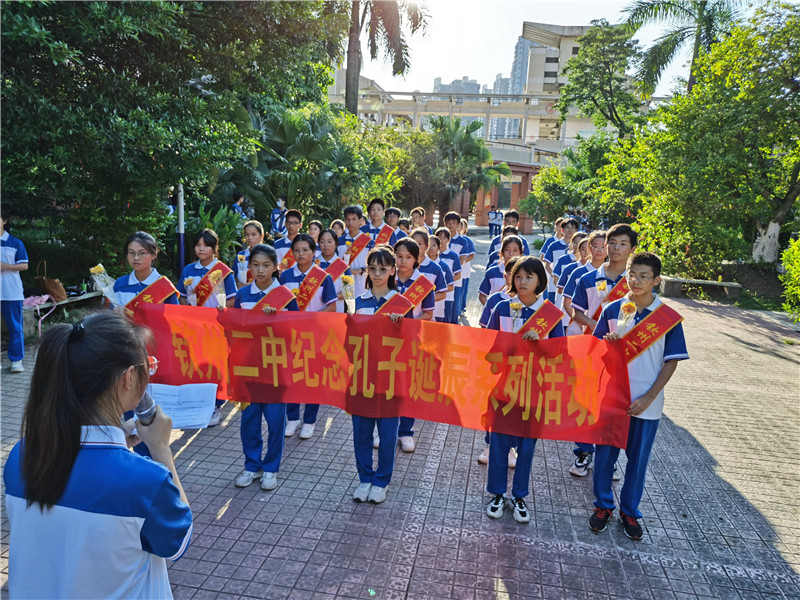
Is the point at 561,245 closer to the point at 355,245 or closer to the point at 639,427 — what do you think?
the point at 355,245

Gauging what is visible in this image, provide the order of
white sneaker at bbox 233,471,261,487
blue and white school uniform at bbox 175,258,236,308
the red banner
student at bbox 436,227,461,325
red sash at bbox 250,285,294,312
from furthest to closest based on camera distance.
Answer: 1. student at bbox 436,227,461,325
2. blue and white school uniform at bbox 175,258,236,308
3. red sash at bbox 250,285,294,312
4. white sneaker at bbox 233,471,261,487
5. the red banner

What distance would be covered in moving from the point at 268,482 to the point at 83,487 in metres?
2.73

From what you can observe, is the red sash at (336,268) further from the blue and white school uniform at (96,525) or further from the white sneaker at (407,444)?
the blue and white school uniform at (96,525)

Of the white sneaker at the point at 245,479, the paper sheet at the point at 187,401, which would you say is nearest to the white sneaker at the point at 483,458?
the white sneaker at the point at 245,479

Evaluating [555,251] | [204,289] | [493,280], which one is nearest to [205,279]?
[204,289]

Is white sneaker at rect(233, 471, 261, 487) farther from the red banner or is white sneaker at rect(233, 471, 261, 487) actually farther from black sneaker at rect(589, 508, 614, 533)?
black sneaker at rect(589, 508, 614, 533)

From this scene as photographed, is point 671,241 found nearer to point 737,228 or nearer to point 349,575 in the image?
point 737,228

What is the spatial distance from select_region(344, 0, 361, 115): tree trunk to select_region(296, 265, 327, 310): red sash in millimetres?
13790

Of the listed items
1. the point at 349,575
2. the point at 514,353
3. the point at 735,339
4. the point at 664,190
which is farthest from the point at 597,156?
the point at 349,575

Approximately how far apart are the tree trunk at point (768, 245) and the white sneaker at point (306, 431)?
13.8m

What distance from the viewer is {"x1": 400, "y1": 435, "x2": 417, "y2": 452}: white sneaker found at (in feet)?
16.0

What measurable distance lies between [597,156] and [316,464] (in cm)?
2062

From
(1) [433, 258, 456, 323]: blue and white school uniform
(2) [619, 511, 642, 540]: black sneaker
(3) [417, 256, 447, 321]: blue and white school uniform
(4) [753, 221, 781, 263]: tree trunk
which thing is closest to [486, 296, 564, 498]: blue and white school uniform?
(2) [619, 511, 642, 540]: black sneaker

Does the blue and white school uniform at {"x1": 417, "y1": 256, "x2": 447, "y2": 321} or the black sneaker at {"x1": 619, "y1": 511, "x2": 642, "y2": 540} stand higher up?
the blue and white school uniform at {"x1": 417, "y1": 256, "x2": 447, "y2": 321}
